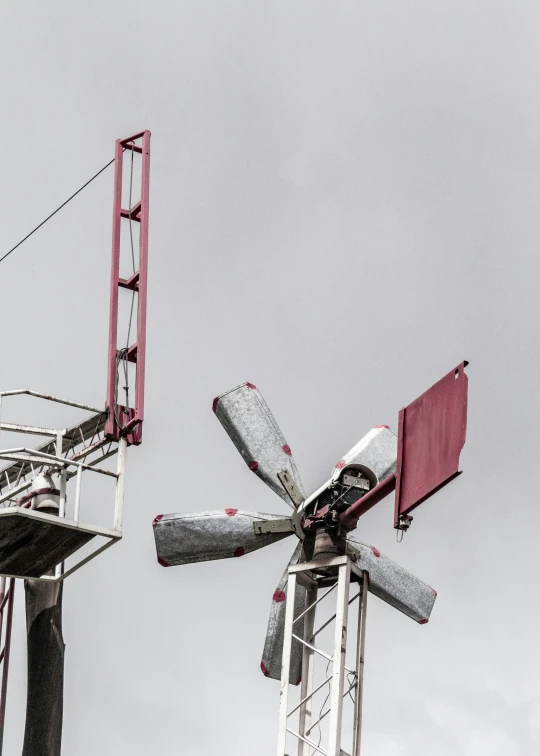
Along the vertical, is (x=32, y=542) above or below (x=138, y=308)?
below

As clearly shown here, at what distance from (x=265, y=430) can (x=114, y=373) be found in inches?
138

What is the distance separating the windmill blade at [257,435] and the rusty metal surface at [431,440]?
8.14 ft

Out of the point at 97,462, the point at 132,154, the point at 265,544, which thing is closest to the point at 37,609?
the point at 97,462

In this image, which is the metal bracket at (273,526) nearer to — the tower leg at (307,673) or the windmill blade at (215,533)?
the windmill blade at (215,533)

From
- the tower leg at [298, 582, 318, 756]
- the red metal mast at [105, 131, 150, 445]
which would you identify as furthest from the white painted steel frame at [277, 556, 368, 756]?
the red metal mast at [105, 131, 150, 445]

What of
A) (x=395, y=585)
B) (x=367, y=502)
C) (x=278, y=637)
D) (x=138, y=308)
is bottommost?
(x=278, y=637)

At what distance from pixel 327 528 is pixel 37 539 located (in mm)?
3817

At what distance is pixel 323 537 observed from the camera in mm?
22328

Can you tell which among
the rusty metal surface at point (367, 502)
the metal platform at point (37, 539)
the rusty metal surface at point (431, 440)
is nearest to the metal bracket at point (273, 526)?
the rusty metal surface at point (367, 502)

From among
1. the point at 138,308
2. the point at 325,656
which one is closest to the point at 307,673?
the point at 325,656

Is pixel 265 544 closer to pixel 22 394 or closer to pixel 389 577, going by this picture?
pixel 389 577

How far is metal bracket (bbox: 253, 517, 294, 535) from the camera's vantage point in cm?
2311

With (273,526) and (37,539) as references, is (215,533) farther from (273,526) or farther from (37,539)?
(37,539)

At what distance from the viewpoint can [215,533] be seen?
23.4 metres
